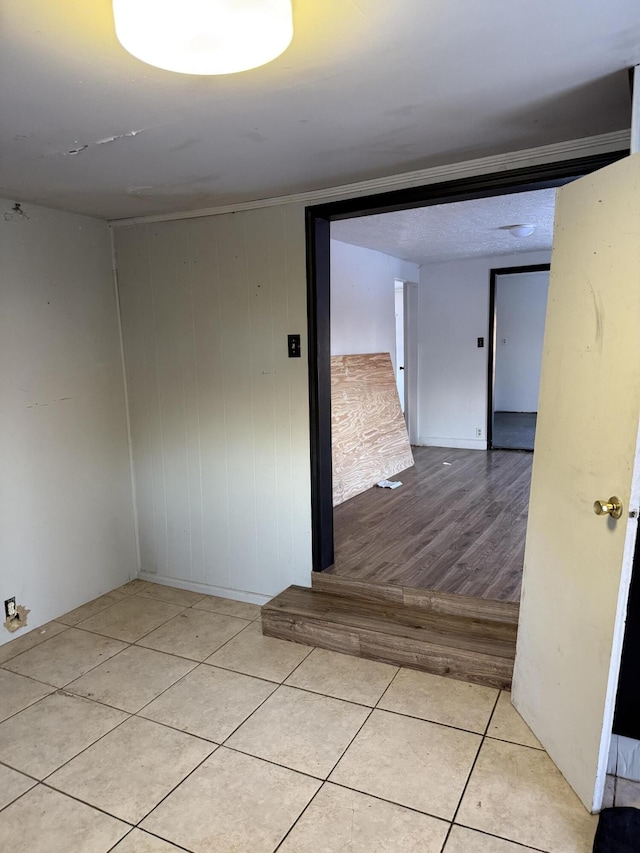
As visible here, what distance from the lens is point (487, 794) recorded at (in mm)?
1891

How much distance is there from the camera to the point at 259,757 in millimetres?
2098

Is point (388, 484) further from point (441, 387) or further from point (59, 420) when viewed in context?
point (59, 420)

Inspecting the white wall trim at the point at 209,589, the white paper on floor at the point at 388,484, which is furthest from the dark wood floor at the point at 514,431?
the white wall trim at the point at 209,589

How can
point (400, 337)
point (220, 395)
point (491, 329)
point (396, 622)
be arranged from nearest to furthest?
1. point (396, 622)
2. point (220, 395)
3. point (491, 329)
4. point (400, 337)

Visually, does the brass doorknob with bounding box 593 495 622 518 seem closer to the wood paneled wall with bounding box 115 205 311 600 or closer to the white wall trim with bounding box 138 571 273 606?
the wood paneled wall with bounding box 115 205 311 600

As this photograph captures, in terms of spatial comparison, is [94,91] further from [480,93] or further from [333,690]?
[333,690]

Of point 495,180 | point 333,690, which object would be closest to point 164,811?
point 333,690

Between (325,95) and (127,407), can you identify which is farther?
(127,407)

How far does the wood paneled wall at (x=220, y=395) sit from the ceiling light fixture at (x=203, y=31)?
1751 millimetres

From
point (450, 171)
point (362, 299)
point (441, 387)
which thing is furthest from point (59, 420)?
point (441, 387)

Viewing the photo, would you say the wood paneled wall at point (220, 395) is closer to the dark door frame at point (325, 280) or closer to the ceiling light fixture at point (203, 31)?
the dark door frame at point (325, 280)

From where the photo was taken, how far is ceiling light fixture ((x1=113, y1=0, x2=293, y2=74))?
1.14 m

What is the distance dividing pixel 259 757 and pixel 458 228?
3.84 metres

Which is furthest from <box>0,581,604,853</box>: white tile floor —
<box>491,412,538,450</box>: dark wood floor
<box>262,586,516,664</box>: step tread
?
<box>491,412,538,450</box>: dark wood floor
